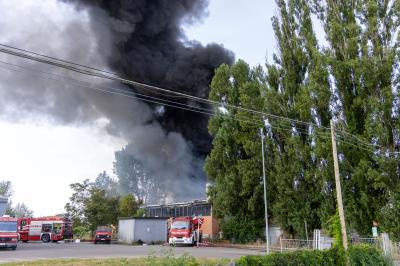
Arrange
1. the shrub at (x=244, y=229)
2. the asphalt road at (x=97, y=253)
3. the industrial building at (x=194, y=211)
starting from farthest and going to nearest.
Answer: the industrial building at (x=194, y=211), the shrub at (x=244, y=229), the asphalt road at (x=97, y=253)

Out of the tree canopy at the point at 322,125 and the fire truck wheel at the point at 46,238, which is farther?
the fire truck wheel at the point at 46,238

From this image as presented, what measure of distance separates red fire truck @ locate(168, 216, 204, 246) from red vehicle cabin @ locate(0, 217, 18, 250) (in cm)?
1112

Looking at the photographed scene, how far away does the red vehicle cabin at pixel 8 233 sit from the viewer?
23266 millimetres

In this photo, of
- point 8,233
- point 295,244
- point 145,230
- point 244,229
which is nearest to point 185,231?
point 244,229

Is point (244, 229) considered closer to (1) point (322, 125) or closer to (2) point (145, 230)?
(2) point (145, 230)

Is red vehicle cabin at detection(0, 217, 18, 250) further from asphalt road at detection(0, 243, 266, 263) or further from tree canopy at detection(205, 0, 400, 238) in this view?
tree canopy at detection(205, 0, 400, 238)

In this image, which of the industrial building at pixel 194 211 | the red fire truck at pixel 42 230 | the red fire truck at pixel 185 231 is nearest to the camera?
the red fire truck at pixel 185 231

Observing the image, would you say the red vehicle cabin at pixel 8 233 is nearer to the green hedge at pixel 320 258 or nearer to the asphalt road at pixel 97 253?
the asphalt road at pixel 97 253

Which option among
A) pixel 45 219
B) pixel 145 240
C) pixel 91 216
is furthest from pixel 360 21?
pixel 91 216

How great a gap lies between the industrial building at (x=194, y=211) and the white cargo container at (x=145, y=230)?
427cm

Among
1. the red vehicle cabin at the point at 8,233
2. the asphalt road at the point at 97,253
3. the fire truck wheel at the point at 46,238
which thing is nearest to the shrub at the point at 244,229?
the asphalt road at the point at 97,253

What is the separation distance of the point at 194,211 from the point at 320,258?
107ft

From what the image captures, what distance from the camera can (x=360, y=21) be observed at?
23.6 m

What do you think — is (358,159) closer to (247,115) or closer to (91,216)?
(247,115)
